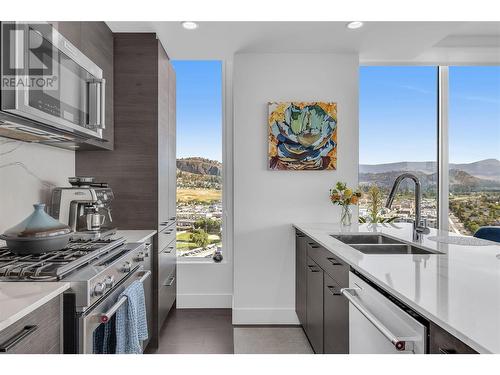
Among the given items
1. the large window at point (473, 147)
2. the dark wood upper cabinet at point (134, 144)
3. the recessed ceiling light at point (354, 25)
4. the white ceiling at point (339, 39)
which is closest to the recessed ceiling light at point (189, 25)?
the white ceiling at point (339, 39)

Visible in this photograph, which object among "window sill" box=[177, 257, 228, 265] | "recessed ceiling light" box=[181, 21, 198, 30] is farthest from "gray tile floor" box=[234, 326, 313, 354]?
"recessed ceiling light" box=[181, 21, 198, 30]

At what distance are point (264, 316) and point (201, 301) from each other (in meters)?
0.71

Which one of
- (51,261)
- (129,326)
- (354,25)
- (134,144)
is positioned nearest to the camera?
(51,261)

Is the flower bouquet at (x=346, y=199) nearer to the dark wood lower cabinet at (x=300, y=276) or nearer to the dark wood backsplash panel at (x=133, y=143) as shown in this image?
the dark wood lower cabinet at (x=300, y=276)

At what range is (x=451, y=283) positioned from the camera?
1.20m

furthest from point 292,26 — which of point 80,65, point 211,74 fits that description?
point 80,65

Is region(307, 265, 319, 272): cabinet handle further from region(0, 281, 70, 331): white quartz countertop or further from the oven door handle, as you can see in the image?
region(0, 281, 70, 331): white quartz countertop

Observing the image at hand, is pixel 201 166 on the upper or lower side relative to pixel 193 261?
upper

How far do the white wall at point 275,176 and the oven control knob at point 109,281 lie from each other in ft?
5.48

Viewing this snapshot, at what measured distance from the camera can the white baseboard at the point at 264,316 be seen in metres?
3.17

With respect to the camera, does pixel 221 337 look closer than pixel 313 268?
No

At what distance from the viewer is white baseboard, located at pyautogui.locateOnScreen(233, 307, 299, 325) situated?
3.17 m

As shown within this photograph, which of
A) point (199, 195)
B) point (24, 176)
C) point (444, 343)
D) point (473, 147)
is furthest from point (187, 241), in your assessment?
point (473, 147)

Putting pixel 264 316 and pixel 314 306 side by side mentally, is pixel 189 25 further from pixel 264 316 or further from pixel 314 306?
pixel 264 316
